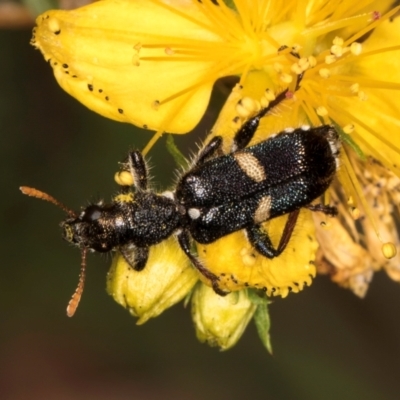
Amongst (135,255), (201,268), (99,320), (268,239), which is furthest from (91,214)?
(99,320)

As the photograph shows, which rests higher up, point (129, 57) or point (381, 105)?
point (381, 105)

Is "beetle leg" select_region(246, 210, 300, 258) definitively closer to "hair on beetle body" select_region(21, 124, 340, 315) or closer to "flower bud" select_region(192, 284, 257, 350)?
"hair on beetle body" select_region(21, 124, 340, 315)

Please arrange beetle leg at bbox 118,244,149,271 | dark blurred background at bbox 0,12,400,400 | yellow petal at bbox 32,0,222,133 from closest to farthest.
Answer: yellow petal at bbox 32,0,222,133 < beetle leg at bbox 118,244,149,271 < dark blurred background at bbox 0,12,400,400

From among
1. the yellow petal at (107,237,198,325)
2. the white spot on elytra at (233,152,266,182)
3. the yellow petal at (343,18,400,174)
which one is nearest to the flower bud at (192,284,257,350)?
the yellow petal at (107,237,198,325)

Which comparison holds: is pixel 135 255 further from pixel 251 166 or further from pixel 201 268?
pixel 251 166

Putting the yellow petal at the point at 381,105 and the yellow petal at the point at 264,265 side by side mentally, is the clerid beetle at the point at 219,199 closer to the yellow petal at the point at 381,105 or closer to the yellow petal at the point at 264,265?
the yellow petal at the point at 264,265

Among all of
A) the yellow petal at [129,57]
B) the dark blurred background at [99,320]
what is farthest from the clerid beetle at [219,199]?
the dark blurred background at [99,320]

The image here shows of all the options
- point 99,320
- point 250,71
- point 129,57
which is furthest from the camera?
point 99,320
